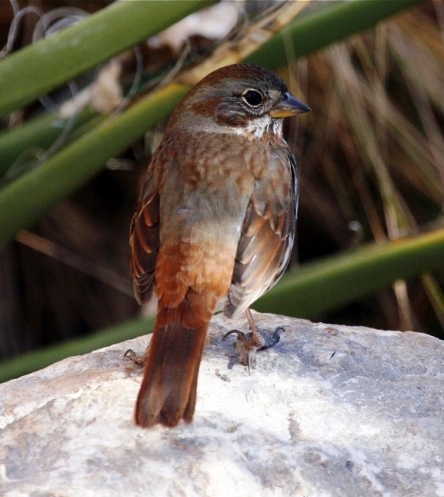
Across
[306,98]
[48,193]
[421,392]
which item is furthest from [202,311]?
[306,98]

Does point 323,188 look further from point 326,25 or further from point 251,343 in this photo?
point 251,343

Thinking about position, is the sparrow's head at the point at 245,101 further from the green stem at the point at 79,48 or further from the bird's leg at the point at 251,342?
the bird's leg at the point at 251,342

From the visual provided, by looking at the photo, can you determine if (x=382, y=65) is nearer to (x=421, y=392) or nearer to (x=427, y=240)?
(x=427, y=240)

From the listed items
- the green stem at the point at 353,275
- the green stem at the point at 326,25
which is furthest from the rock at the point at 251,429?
the green stem at the point at 326,25

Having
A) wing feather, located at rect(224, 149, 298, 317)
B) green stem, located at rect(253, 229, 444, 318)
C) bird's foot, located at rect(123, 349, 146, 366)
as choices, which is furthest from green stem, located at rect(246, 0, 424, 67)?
bird's foot, located at rect(123, 349, 146, 366)

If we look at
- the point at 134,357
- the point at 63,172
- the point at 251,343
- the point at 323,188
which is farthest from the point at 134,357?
the point at 323,188
